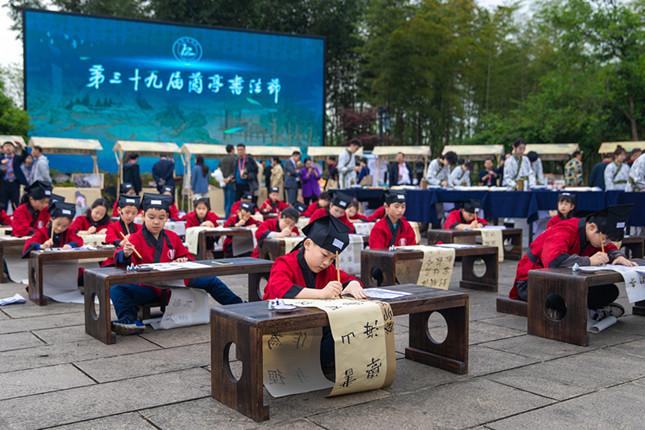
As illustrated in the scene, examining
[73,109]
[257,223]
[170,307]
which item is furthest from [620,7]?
[170,307]

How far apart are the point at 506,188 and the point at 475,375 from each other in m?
8.56

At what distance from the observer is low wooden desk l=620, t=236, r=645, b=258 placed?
9.80 m

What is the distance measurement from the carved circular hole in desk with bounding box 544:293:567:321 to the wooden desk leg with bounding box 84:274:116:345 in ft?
11.7

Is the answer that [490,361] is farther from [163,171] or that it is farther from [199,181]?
[199,181]

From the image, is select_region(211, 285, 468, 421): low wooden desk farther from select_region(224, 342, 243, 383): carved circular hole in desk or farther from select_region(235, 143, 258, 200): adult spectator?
select_region(235, 143, 258, 200): adult spectator

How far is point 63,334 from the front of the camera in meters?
5.67

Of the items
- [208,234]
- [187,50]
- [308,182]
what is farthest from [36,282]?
[187,50]

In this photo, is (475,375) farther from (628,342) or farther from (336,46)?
(336,46)

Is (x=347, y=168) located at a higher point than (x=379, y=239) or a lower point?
higher

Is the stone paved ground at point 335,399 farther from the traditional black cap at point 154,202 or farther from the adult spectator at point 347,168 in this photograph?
the adult spectator at point 347,168

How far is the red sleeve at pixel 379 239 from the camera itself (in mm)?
7754

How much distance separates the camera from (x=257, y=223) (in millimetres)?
10891

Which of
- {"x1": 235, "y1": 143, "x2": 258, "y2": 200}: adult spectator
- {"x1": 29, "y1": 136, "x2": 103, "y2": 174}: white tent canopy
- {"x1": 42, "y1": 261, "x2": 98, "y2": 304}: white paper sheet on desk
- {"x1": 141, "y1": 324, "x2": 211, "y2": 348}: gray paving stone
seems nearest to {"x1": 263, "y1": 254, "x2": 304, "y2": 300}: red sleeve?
{"x1": 141, "y1": 324, "x2": 211, "y2": 348}: gray paving stone

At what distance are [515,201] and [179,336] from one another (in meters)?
7.81
